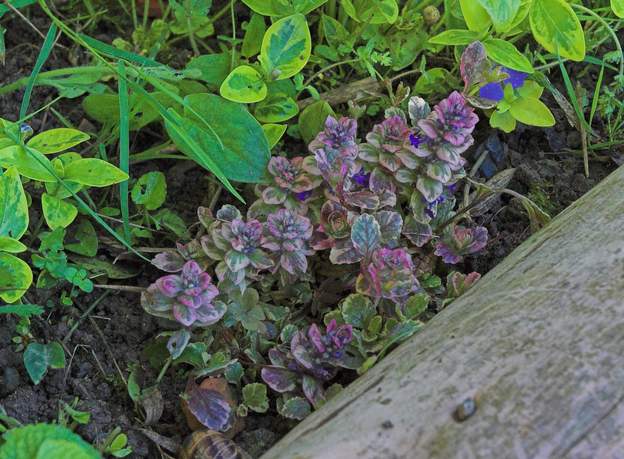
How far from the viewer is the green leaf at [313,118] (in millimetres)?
1760

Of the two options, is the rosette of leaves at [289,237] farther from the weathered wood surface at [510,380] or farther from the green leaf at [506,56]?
the green leaf at [506,56]

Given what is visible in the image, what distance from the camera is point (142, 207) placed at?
5.65ft

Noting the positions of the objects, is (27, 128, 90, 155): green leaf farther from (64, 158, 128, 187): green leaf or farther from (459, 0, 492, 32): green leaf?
(459, 0, 492, 32): green leaf

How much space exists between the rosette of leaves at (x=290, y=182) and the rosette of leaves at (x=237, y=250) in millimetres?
102

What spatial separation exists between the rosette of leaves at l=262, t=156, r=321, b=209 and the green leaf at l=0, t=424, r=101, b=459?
601 millimetres

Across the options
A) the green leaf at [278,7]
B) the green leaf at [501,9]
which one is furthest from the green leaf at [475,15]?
the green leaf at [278,7]

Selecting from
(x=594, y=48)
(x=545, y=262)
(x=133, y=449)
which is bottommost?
(x=594, y=48)

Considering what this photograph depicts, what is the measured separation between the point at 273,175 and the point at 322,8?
2.00 ft

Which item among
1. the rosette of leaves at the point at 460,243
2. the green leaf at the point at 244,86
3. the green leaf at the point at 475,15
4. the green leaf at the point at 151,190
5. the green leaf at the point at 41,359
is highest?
the green leaf at the point at 244,86

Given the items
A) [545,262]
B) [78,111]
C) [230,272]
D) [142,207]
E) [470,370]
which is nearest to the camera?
[470,370]

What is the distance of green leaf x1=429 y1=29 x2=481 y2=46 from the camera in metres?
1.71

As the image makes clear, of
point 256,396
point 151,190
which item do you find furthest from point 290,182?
point 256,396

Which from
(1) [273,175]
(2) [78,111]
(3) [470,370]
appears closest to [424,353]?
(3) [470,370]

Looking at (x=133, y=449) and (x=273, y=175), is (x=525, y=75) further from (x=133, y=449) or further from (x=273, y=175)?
(x=133, y=449)
